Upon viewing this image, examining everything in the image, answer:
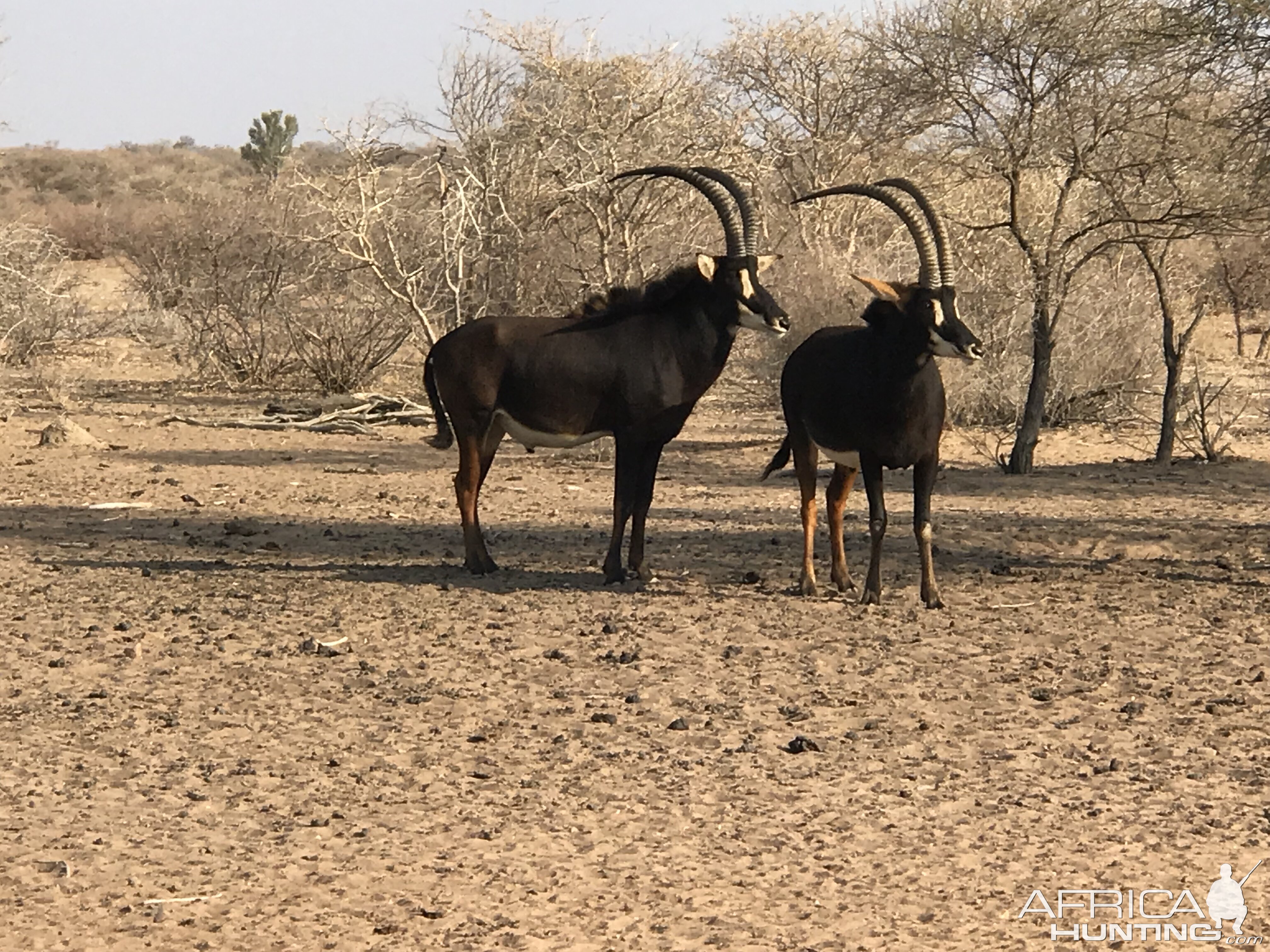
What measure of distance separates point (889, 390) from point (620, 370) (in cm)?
160

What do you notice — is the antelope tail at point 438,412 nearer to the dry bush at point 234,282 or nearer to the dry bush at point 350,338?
the dry bush at point 350,338

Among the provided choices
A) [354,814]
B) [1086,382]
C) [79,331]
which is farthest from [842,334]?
[79,331]

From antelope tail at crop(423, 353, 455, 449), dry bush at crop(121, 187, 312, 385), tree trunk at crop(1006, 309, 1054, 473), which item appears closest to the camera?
antelope tail at crop(423, 353, 455, 449)

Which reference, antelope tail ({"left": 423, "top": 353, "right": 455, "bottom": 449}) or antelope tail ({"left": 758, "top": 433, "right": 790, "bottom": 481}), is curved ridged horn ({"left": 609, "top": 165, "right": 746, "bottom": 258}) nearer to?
antelope tail ({"left": 758, "top": 433, "right": 790, "bottom": 481})

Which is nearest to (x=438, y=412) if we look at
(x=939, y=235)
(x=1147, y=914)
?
(x=939, y=235)

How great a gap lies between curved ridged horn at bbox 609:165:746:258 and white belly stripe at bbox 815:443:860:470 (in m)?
1.23

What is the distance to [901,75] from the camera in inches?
576

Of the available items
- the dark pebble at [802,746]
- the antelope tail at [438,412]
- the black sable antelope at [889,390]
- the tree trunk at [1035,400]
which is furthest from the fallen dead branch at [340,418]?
the dark pebble at [802,746]

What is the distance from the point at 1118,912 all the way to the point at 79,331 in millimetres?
18592

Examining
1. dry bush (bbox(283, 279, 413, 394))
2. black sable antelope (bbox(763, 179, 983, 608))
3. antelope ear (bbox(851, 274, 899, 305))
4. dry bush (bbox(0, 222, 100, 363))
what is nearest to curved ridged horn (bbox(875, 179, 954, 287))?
black sable antelope (bbox(763, 179, 983, 608))

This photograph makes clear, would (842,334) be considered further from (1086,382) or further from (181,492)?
(1086,382)

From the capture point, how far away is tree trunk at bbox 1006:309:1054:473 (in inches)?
Result: 579

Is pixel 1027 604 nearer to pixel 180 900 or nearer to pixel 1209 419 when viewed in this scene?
pixel 180 900

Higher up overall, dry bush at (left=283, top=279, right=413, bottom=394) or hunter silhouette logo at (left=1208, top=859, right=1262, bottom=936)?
dry bush at (left=283, top=279, right=413, bottom=394)
